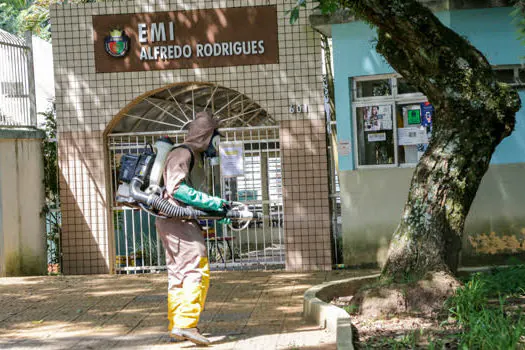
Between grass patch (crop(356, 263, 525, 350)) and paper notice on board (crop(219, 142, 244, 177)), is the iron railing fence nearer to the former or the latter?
paper notice on board (crop(219, 142, 244, 177))

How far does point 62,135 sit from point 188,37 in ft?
7.91

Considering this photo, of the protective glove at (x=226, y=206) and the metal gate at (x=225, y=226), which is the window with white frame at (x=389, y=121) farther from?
the protective glove at (x=226, y=206)

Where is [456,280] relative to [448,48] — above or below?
below

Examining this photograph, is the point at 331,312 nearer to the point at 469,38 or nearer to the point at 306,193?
the point at 306,193

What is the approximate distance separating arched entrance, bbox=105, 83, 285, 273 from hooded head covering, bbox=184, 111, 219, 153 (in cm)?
388

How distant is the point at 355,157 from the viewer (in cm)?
1174

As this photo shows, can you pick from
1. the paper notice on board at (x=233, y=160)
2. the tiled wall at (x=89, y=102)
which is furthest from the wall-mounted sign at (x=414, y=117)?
the paper notice on board at (x=233, y=160)

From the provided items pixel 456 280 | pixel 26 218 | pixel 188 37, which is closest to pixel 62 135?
pixel 26 218

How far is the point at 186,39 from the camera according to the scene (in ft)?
39.6

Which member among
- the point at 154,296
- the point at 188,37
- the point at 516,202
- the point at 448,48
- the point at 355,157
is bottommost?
the point at 154,296

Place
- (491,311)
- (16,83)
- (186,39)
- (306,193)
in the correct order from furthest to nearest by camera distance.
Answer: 1. (16,83)
2. (186,39)
3. (306,193)
4. (491,311)

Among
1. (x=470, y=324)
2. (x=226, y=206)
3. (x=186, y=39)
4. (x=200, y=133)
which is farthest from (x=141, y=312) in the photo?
(x=186, y=39)

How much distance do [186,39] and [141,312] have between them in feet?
16.1

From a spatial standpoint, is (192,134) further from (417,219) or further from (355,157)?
(355,157)
